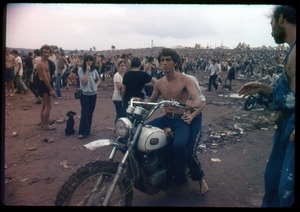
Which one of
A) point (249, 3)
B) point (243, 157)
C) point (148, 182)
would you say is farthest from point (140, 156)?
point (243, 157)

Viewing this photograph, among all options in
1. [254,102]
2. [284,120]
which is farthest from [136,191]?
[254,102]

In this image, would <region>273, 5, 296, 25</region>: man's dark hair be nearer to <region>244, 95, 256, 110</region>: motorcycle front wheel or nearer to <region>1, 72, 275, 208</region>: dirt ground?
<region>1, 72, 275, 208</region>: dirt ground

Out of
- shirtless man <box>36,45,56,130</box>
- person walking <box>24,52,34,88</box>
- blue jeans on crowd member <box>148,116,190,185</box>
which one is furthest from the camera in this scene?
person walking <box>24,52,34,88</box>

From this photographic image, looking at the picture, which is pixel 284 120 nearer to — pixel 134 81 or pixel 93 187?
pixel 93 187

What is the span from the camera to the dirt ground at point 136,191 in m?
3.50

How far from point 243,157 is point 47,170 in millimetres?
3399

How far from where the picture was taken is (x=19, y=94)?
450 inches

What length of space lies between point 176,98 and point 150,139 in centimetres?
92

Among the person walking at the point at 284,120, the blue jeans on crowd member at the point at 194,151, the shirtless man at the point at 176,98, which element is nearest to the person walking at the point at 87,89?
the shirtless man at the point at 176,98

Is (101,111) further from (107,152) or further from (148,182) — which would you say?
(148,182)

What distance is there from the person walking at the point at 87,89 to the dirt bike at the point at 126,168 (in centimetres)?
306

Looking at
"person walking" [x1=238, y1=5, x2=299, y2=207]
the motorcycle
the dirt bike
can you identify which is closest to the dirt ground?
the dirt bike

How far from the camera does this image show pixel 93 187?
2.67m

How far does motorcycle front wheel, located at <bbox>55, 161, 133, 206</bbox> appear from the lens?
2479 millimetres
